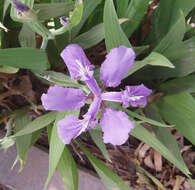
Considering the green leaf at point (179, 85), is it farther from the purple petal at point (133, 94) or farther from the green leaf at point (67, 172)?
the green leaf at point (67, 172)

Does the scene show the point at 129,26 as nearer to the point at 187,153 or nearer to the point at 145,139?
the point at 145,139

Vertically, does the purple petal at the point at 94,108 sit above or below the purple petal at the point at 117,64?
below

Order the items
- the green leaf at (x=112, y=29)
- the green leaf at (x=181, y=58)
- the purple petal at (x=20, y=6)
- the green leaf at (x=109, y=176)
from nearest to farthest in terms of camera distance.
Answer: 1. the purple petal at (x=20, y=6)
2. the green leaf at (x=112, y=29)
3. the green leaf at (x=181, y=58)
4. the green leaf at (x=109, y=176)

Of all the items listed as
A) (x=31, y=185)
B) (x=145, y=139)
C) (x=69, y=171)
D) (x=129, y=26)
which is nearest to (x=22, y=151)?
(x=69, y=171)

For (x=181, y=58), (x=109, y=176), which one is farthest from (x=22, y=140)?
(x=181, y=58)

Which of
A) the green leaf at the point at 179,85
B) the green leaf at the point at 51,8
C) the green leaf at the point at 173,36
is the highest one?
the green leaf at the point at 51,8

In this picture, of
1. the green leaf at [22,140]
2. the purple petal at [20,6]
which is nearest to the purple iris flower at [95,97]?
the purple petal at [20,6]
